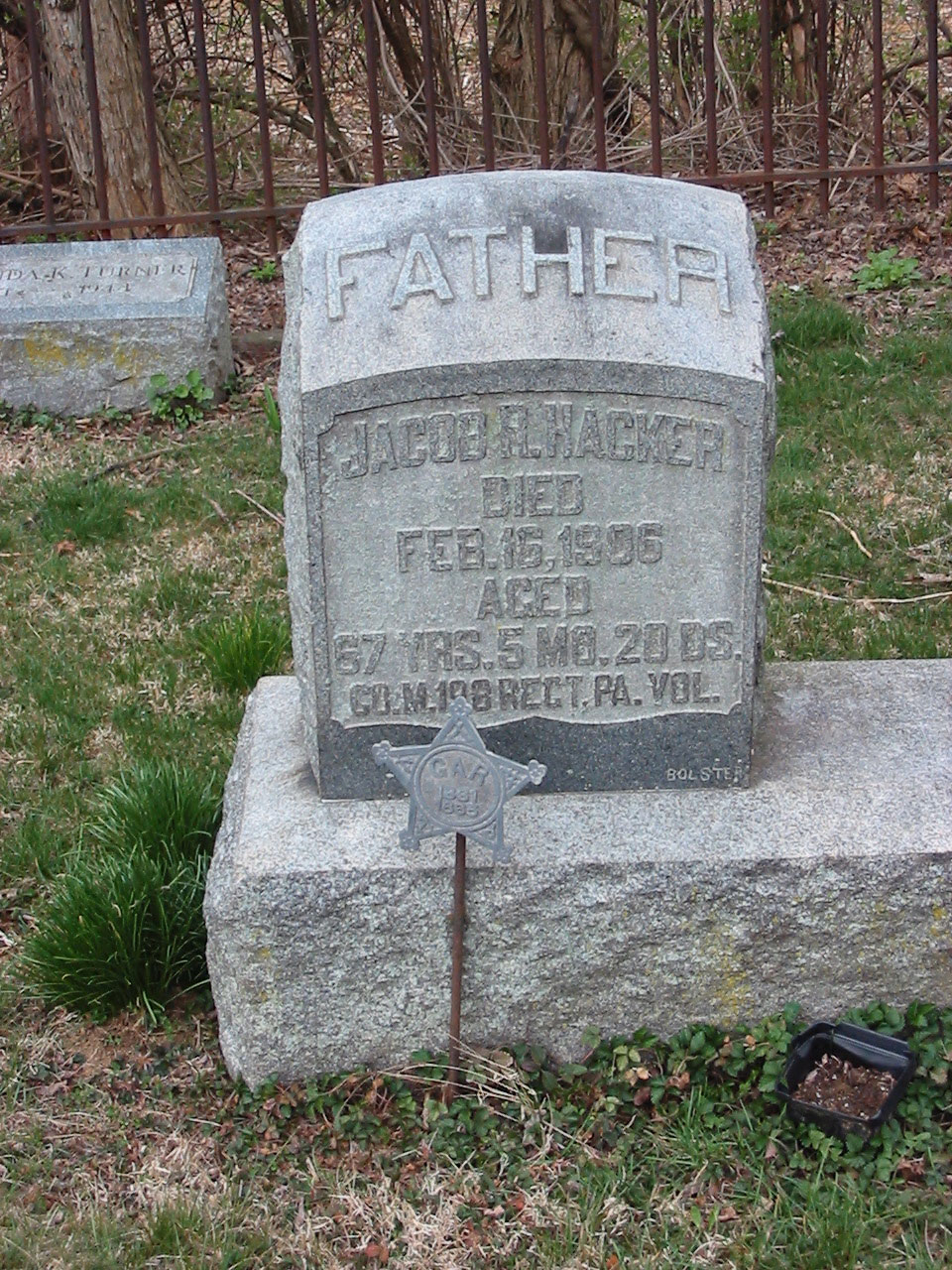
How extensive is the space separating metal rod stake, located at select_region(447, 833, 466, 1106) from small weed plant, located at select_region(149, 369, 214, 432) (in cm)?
404

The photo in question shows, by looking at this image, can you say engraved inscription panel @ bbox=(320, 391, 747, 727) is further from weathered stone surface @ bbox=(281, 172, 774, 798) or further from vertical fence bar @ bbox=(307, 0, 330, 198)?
vertical fence bar @ bbox=(307, 0, 330, 198)

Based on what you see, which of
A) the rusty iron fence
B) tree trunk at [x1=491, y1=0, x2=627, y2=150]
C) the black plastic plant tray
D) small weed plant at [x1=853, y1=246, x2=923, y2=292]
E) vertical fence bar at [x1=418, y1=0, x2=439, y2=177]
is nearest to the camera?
the black plastic plant tray

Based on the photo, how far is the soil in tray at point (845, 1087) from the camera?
2.75 meters

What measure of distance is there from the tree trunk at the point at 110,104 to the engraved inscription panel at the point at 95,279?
0.77 meters

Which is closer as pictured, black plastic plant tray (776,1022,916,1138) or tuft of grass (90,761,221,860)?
black plastic plant tray (776,1022,916,1138)

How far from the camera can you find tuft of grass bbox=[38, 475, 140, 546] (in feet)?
17.7

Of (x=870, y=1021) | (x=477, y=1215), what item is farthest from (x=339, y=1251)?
(x=870, y=1021)

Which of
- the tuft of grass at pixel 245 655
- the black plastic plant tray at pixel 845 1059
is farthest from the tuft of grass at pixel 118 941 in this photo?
the black plastic plant tray at pixel 845 1059

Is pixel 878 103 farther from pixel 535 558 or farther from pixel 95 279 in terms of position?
pixel 535 558

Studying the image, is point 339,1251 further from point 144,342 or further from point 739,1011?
point 144,342

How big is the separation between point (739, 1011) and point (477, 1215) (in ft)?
2.10

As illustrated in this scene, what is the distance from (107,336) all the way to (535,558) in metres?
4.05

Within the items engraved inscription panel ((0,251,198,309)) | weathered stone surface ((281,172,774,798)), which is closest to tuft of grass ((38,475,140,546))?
engraved inscription panel ((0,251,198,309))

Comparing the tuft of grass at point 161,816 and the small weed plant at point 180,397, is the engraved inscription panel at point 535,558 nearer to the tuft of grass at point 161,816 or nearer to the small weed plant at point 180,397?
the tuft of grass at point 161,816
